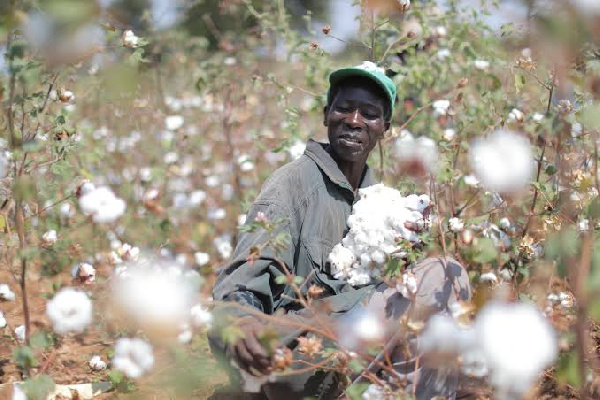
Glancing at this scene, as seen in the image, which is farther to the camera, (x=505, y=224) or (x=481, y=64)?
(x=481, y=64)

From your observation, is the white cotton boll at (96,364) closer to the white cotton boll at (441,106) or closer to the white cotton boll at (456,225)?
the white cotton boll at (456,225)

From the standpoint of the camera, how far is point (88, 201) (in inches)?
64.6

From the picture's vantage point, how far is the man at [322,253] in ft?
5.66

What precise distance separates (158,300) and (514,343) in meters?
0.57

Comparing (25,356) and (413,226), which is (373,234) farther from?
(25,356)

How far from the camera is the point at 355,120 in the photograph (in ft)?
7.02

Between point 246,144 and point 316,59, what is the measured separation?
202 centimetres

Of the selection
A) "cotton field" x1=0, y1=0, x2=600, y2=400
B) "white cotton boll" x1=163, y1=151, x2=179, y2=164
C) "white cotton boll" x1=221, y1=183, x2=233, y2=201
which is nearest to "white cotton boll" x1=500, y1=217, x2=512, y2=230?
"cotton field" x1=0, y1=0, x2=600, y2=400

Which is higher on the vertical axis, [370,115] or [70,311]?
[370,115]

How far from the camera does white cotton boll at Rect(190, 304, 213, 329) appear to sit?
143 cm

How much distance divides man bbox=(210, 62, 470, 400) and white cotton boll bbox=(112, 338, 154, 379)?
0.59 ft

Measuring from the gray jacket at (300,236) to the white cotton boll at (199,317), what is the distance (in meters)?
0.26

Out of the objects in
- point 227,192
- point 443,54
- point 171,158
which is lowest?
point 443,54

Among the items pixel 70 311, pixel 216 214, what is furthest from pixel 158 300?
pixel 216 214
